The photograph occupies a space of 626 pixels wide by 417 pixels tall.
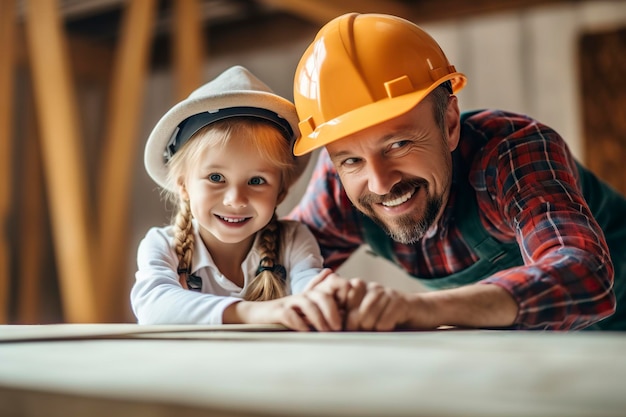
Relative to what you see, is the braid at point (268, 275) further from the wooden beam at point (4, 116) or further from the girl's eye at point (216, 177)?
the wooden beam at point (4, 116)

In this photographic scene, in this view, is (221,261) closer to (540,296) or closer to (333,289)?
(333,289)

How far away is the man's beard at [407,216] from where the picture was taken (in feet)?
5.19

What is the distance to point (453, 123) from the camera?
66.5 inches

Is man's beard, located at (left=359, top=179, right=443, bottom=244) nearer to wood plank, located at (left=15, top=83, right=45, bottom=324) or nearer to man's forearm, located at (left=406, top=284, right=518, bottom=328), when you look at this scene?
man's forearm, located at (left=406, top=284, right=518, bottom=328)

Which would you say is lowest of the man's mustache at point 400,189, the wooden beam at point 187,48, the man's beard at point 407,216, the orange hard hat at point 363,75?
the man's beard at point 407,216

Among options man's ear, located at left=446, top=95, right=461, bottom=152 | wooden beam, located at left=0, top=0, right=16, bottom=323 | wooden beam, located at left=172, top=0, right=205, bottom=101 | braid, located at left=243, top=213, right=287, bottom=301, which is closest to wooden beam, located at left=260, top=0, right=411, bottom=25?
wooden beam, located at left=172, top=0, right=205, bottom=101

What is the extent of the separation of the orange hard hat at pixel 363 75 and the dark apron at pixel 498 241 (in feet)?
1.21

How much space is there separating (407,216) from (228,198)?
1.37 ft

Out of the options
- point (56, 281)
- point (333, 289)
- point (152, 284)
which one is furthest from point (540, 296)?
point (56, 281)

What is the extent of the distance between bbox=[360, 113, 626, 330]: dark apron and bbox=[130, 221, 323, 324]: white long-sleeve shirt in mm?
351

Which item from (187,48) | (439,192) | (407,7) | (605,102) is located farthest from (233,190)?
(407,7)

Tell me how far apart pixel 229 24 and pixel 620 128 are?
3.20m

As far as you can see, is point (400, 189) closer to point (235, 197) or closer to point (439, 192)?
point (439, 192)

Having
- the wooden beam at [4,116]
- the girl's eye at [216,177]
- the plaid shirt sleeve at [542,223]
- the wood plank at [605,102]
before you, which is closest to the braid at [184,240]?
the girl's eye at [216,177]
